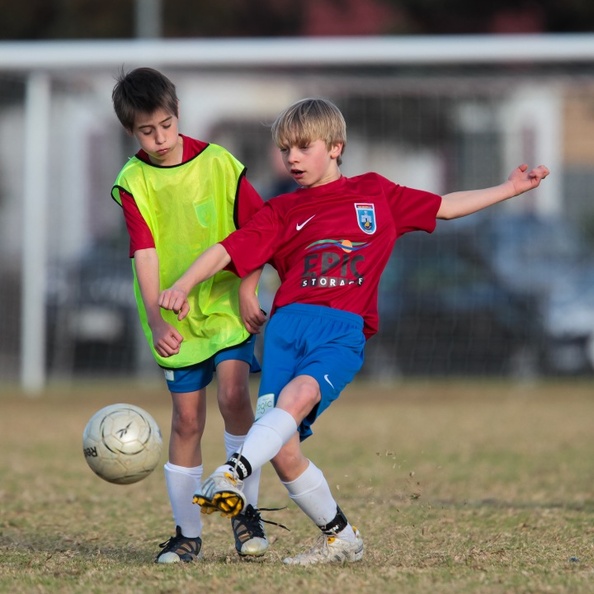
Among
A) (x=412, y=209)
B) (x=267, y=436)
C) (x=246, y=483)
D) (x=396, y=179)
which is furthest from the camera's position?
(x=396, y=179)

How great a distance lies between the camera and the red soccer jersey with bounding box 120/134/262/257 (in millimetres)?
4914

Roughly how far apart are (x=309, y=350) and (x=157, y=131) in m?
1.00

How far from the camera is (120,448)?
5055 mm

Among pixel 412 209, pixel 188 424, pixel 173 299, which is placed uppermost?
pixel 412 209

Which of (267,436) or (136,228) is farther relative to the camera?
(136,228)

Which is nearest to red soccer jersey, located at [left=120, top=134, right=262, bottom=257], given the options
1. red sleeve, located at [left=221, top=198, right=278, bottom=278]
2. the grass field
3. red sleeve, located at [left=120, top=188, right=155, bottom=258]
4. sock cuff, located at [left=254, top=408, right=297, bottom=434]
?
red sleeve, located at [left=120, top=188, right=155, bottom=258]

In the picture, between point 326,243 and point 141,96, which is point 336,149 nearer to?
point 326,243

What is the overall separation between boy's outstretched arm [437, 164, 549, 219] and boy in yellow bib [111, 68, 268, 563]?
732mm

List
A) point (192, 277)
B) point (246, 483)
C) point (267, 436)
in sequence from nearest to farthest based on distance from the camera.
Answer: point (267, 436), point (192, 277), point (246, 483)

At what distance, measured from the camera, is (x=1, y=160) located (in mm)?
19969

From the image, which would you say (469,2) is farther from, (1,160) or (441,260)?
(441,260)

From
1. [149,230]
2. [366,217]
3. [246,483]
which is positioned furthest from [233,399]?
[366,217]

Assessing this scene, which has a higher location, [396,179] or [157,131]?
[396,179]

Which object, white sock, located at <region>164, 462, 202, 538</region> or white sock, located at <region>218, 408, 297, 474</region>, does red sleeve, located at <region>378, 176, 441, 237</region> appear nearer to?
white sock, located at <region>218, 408, 297, 474</region>
